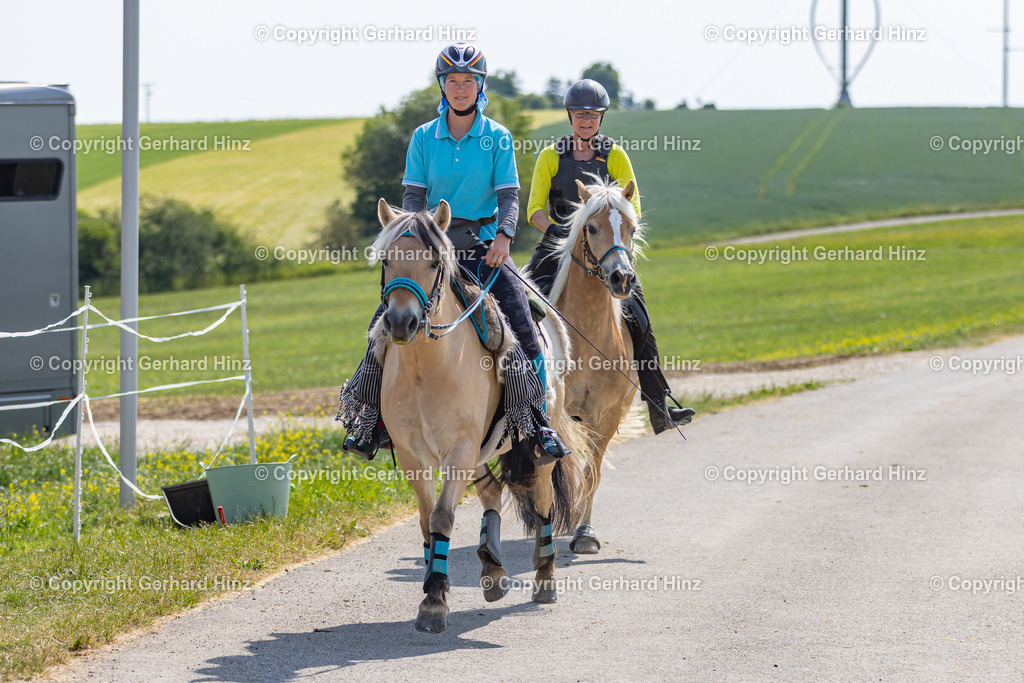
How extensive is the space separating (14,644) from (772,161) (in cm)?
7276

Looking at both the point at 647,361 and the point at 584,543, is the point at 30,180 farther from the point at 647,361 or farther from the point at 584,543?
the point at 584,543

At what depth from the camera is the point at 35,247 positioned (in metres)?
Answer: 12.9

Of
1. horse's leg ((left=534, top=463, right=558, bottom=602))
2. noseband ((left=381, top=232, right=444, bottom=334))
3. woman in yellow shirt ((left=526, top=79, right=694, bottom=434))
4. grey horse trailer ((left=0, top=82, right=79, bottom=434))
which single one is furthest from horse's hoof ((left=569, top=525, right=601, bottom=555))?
grey horse trailer ((left=0, top=82, right=79, bottom=434))

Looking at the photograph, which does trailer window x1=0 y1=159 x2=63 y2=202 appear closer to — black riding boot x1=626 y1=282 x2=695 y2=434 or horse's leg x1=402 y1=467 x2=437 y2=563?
black riding boot x1=626 y1=282 x2=695 y2=434

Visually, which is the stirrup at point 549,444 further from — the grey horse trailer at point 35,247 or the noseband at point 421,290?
the grey horse trailer at point 35,247

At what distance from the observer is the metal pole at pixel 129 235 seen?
9.27 meters

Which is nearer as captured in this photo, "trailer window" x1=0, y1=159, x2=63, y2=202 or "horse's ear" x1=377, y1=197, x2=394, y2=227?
"horse's ear" x1=377, y1=197, x2=394, y2=227

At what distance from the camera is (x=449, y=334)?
589 centimetres

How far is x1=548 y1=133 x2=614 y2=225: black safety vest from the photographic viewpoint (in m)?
8.71

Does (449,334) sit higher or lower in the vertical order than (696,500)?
higher

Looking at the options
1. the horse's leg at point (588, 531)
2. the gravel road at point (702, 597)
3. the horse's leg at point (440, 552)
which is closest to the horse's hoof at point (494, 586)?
the gravel road at point (702, 597)

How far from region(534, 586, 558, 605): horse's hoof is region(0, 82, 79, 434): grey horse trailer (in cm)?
850

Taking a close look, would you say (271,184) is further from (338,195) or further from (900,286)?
(900,286)

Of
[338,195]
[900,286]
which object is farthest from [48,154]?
[338,195]
